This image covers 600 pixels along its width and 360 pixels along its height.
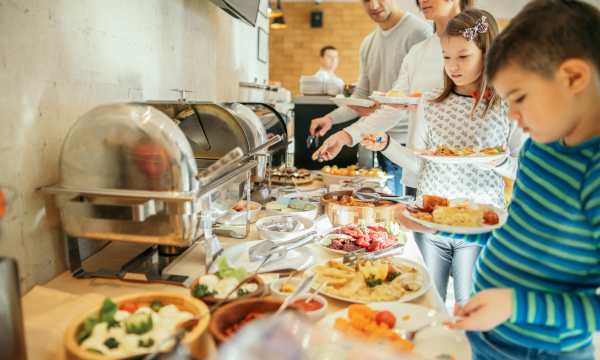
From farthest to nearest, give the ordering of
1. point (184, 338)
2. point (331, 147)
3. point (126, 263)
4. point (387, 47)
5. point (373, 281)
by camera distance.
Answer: point (387, 47) < point (331, 147) < point (126, 263) < point (373, 281) < point (184, 338)

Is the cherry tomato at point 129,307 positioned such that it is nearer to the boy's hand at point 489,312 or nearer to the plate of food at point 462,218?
the boy's hand at point 489,312

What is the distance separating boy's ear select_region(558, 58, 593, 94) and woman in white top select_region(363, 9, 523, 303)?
0.76 metres

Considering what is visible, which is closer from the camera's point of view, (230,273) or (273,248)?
(230,273)

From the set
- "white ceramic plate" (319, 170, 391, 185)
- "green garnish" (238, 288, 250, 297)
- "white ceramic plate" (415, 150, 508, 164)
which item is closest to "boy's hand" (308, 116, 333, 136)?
"white ceramic plate" (319, 170, 391, 185)

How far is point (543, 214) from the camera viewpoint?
1.04 meters

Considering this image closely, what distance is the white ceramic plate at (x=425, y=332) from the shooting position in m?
0.90

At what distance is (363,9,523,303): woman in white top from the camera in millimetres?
1732

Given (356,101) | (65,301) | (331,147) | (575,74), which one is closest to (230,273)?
(65,301)

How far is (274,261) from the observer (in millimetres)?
1412

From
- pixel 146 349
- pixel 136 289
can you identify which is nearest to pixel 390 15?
pixel 136 289

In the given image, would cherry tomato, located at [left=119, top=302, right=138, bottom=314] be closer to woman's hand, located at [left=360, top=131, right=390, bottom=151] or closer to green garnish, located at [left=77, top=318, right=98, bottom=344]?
green garnish, located at [left=77, top=318, right=98, bottom=344]

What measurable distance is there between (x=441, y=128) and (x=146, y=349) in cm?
149

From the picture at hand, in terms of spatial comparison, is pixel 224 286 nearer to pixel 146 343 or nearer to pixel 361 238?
pixel 146 343

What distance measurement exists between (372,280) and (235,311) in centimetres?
45
